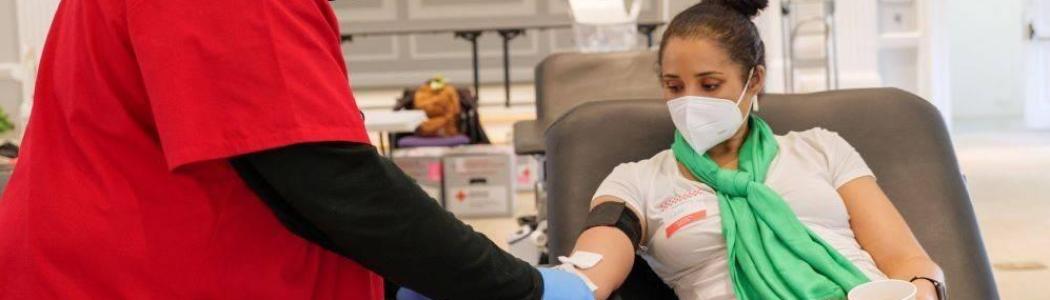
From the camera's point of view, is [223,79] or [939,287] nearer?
[223,79]

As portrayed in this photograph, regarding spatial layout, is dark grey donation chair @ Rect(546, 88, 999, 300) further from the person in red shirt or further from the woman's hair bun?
the person in red shirt

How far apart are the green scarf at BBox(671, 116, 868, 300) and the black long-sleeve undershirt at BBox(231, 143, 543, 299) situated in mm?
867

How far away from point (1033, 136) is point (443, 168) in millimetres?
4737

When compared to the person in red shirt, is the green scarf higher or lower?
lower

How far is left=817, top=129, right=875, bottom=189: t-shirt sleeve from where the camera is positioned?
2.07 m

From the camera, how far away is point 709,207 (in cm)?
204

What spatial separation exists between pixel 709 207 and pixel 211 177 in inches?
Answer: 44.4

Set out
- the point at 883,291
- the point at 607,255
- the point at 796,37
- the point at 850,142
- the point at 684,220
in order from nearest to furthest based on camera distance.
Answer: the point at 883,291 < the point at 607,255 < the point at 684,220 < the point at 850,142 < the point at 796,37

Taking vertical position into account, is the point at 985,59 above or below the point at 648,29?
below

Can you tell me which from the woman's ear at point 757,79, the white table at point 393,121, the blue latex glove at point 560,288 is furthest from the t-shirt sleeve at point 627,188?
the white table at point 393,121

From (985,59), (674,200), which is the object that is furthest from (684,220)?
(985,59)

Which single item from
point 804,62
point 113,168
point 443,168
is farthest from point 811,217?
point 804,62

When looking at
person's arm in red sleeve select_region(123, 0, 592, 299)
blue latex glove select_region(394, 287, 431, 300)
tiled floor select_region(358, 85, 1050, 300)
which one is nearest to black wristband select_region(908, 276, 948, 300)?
blue latex glove select_region(394, 287, 431, 300)

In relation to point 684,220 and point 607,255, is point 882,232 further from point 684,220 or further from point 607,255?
point 607,255
